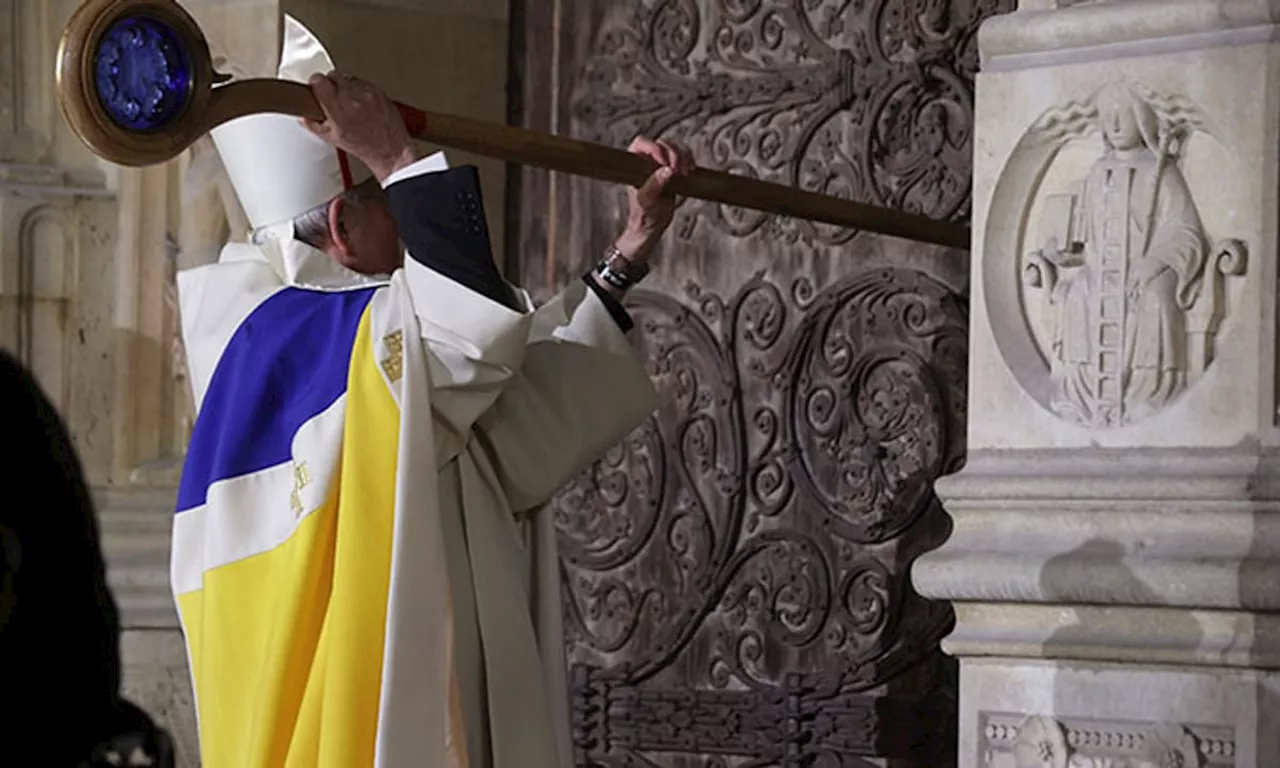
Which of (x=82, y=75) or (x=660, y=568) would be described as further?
(x=660, y=568)

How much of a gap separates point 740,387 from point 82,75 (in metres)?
1.89

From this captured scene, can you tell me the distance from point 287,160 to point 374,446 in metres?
0.53

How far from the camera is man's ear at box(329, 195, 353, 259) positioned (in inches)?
169

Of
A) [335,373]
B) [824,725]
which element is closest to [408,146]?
[335,373]

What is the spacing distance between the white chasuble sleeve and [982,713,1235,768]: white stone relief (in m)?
0.72

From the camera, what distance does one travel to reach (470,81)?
555 centimetres

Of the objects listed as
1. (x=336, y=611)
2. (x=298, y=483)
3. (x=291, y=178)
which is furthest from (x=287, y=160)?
(x=336, y=611)

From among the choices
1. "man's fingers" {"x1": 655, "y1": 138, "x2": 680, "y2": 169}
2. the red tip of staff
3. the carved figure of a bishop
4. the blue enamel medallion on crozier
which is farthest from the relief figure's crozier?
the blue enamel medallion on crozier

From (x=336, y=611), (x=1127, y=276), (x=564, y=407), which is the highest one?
(x=1127, y=276)

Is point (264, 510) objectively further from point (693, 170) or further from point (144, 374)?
point (144, 374)

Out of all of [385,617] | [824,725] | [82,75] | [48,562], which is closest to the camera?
[48,562]

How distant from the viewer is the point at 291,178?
14.0ft

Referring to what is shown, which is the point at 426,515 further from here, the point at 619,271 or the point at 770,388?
the point at 770,388

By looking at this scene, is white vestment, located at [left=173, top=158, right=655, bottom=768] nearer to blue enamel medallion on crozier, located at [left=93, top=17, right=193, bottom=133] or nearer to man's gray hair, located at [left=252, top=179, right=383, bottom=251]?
man's gray hair, located at [left=252, top=179, right=383, bottom=251]
